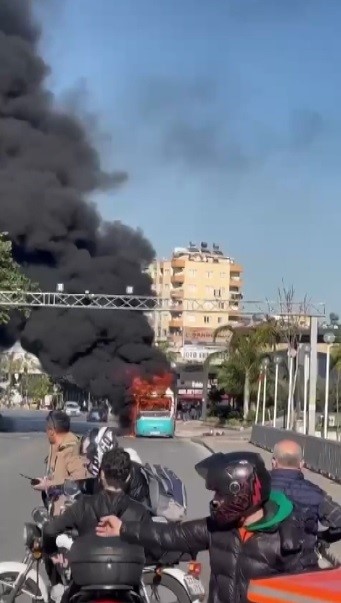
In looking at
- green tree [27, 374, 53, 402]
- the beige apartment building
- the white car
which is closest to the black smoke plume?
the white car

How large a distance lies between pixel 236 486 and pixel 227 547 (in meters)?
0.30

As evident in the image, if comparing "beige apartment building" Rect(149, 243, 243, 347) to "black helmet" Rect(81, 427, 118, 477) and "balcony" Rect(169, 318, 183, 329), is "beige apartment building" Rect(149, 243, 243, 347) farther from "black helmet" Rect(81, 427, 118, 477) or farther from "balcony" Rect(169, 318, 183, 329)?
"black helmet" Rect(81, 427, 118, 477)

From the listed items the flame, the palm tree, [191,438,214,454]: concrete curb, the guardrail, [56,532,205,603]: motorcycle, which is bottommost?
[56,532,205,603]: motorcycle

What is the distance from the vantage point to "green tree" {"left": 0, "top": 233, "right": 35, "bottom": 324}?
4741 cm

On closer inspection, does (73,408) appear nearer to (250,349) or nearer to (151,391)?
(250,349)

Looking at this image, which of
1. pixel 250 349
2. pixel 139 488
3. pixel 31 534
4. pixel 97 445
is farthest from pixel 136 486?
pixel 250 349

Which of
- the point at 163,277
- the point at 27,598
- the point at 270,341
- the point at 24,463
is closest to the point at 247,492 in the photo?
the point at 27,598

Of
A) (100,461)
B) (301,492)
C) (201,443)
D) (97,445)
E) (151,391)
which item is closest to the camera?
(301,492)

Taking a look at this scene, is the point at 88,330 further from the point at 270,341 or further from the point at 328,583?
the point at 328,583

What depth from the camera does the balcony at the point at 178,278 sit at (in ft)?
478

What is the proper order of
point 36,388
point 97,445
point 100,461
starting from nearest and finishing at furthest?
1. point 100,461
2. point 97,445
3. point 36,388

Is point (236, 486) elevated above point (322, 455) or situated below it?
below

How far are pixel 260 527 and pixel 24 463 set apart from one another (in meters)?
25.8

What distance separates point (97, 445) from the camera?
759cm
